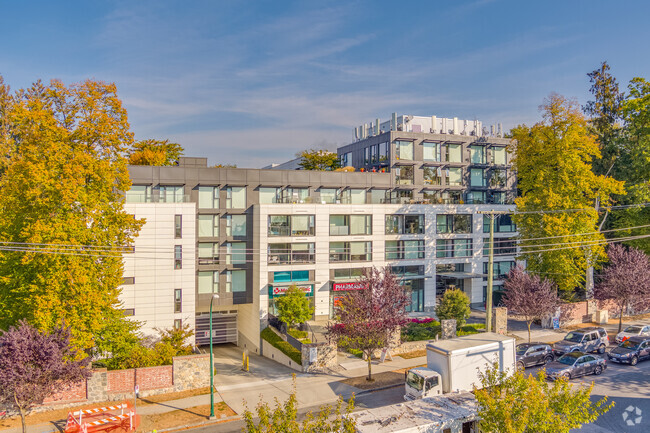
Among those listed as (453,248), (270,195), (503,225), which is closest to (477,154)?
(503,225)

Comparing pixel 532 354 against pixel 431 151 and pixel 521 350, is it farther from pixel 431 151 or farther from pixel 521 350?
pixel 431 151

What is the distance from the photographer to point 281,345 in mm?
36875

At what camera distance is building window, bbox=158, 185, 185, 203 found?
42094 millimetres

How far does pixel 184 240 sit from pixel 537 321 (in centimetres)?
3487

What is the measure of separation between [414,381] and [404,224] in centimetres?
2746

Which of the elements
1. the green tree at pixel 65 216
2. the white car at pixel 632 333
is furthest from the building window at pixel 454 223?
the green tree at pixel 65 216

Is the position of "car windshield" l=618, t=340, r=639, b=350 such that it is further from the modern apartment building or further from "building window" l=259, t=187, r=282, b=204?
"building window" l=259, t=187, r=282, b=204

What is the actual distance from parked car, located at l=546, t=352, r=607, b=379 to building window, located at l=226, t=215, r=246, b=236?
28.3 metres

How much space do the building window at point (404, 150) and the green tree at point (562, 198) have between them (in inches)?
564

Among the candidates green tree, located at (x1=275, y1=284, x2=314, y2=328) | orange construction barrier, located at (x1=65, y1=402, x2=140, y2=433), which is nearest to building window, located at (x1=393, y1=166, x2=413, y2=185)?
green tree, located at (x1=275, y1=284, x2=314, y2=328)

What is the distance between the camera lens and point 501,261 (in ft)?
188

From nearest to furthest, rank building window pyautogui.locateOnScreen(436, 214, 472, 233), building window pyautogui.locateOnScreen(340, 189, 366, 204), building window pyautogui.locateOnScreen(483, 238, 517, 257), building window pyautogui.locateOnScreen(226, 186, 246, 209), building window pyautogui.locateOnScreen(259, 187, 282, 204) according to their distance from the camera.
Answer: building window pyautogui.locateOnScreen(226, 186, 246, 209) → building window pyautogui.locateOnScreen(259, 187, 282, 204) → building window pyautogui.locateOnScreen(340, 189, 366, 204) → building window pyautogui.locateOnScreen(436, 214, 472, 233) → building window pyautogui.locateOnScreen(483, 238, 517, 257)

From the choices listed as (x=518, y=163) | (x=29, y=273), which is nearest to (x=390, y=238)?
(x=518, y=163)

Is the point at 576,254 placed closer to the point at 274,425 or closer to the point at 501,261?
the point at 501,261
